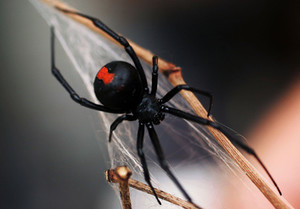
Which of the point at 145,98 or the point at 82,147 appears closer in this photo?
the point at 145,98

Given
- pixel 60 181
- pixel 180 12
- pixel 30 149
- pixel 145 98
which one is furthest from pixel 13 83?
pixel 180 12

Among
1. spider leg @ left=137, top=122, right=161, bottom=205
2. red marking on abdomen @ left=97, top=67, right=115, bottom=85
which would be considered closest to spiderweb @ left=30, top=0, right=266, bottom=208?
spider leg @ left=137, top=122, right=161, bottom=205

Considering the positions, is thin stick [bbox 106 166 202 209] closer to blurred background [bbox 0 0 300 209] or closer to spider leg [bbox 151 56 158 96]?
spider leg [bbox 151 56 158 96]

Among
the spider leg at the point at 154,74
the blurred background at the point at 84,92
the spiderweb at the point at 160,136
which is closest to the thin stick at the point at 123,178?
the spiderweb at the point at 160,136

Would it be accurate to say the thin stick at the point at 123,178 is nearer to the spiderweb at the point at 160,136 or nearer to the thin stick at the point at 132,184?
the thin stick at the point at 132,184

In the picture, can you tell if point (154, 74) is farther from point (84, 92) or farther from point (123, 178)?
point (123, 178)

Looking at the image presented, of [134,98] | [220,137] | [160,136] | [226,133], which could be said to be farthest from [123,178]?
[160,136]

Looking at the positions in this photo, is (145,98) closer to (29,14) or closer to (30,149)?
(30,149)
